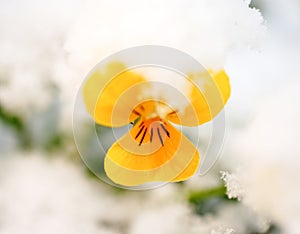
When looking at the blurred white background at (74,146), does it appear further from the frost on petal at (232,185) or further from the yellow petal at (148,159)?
the yellow petal at (148,159)

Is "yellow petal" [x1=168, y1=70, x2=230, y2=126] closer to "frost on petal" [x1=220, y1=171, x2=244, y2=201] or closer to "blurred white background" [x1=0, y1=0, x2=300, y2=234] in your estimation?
"blurred white background" [x1=0, y1=0, x2=300, y2=234]

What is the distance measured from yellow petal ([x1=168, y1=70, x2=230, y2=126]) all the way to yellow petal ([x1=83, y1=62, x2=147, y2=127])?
0.08 meters

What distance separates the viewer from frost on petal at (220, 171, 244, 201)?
1.25m

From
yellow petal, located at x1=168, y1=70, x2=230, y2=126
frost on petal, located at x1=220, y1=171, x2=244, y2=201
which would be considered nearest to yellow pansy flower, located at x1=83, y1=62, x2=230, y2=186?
yellow petal, located at x1=168, y1=70, x2=230, y2=126

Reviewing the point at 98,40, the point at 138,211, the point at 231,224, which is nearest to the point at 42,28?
the point at 98,40

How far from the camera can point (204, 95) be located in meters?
1.10

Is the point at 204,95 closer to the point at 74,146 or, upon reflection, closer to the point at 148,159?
the point at 148,159

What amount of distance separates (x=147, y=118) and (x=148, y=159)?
0.08 metres

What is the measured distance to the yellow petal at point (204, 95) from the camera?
1.11 m

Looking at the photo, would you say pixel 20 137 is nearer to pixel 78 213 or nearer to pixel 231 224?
pixel 78 213

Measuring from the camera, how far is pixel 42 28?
1.26m

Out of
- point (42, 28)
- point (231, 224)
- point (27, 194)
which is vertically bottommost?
point (231, 224)

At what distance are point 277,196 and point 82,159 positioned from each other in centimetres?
41

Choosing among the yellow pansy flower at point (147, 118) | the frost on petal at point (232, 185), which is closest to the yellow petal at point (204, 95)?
the yellow pansy flower at point (147, 118)
